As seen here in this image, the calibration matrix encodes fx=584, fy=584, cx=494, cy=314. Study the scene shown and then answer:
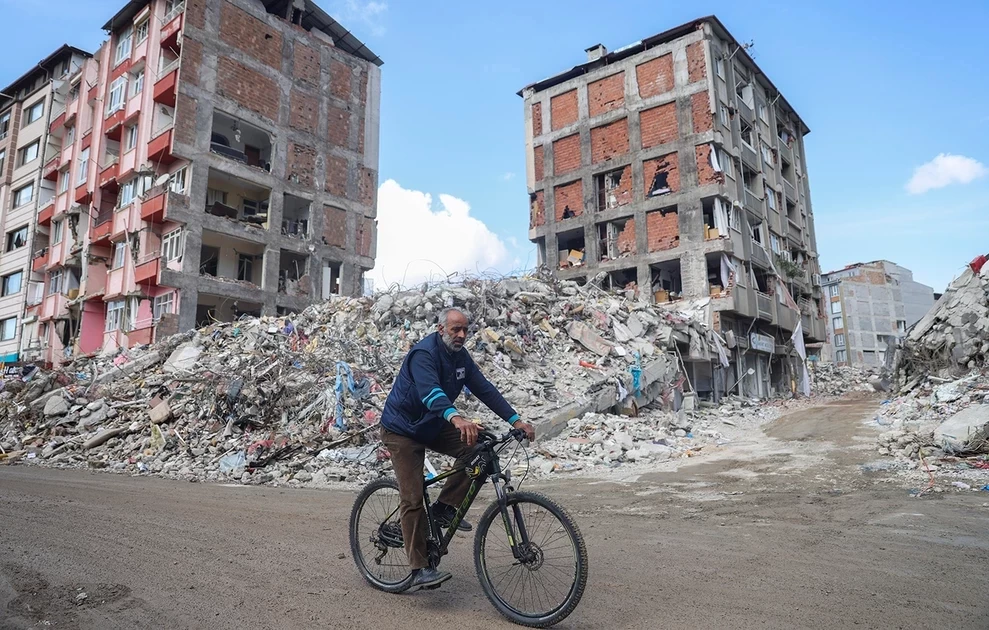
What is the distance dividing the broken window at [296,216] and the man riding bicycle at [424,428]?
2795 centimetres

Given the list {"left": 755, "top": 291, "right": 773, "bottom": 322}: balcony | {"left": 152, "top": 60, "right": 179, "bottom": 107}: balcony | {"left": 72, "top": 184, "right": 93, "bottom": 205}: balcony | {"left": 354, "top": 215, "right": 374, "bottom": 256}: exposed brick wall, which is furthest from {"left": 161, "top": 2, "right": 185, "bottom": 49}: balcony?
{"left": 755, "top": 291, "right": 773, "bottom": 322}: balcony

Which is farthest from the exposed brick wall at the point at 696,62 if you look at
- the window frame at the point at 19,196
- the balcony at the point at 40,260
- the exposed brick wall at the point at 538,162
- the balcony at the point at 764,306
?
the window frame at the point at 19,196

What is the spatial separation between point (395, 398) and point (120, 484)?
23.7 ft

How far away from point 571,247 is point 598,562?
29.7 m

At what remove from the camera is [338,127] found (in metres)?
32.6

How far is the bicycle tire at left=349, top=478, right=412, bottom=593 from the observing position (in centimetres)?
366

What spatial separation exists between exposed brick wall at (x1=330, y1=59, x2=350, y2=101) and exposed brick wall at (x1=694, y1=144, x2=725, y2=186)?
19.4m

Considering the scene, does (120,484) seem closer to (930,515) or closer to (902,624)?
(902,624)

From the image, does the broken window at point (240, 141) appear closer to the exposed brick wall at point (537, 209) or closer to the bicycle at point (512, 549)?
the exposed brick wall at point (537, 209)

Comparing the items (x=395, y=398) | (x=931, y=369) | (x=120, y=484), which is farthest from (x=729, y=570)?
(x=931, y=369)

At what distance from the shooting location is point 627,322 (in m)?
17.7

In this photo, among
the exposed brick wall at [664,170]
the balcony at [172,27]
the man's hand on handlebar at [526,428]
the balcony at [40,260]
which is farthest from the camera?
the balcony at [40,260]

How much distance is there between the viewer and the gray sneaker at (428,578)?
3420mm

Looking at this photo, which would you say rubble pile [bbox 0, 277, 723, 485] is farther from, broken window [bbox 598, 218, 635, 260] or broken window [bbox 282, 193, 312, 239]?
broken window [bbox 282, 193, 312, 239]
